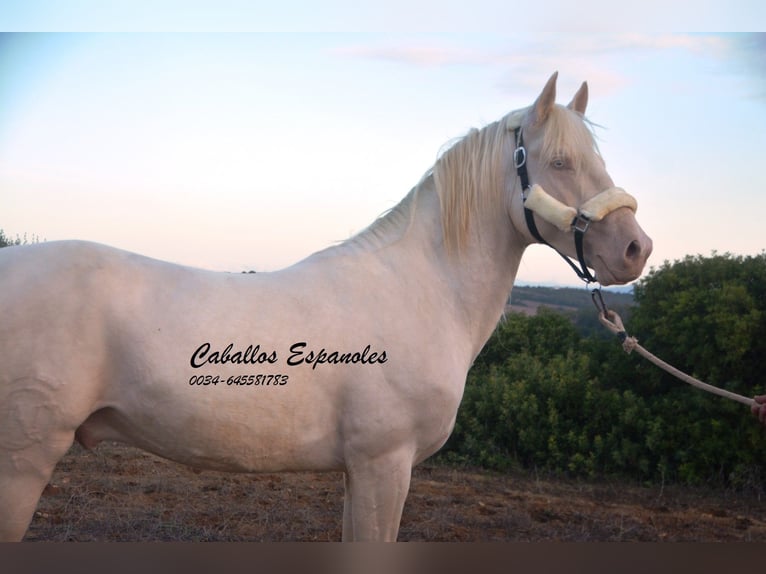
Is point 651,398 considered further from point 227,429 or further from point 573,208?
point 227,429

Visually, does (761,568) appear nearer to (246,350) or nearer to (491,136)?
(491,136)

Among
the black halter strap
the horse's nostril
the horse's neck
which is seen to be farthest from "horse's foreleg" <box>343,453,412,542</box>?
the horse's nostril

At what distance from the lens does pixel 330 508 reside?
3887 mm

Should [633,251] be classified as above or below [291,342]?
above

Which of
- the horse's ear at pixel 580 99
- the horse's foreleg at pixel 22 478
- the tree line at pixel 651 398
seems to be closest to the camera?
the horse's foreleg at pixel 22 478

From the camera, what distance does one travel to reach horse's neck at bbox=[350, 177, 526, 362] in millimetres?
2250

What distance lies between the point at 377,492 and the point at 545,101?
1.37 metres

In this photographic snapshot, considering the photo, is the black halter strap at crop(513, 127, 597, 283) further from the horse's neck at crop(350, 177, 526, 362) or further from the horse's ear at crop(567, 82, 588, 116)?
the horse's ear at crop(567, 82, 588, 116)

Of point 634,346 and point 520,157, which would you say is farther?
point 634,346

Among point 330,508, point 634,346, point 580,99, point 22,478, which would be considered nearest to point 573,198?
point 580,99

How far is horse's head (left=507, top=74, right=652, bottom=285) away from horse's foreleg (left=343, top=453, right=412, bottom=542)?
880 millimetres

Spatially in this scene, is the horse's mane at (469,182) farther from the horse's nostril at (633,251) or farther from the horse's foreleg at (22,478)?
the horse's foreleg at (22,478)

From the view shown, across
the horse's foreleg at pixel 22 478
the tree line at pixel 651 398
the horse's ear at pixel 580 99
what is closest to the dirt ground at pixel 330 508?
the tree line at pixel 651 398

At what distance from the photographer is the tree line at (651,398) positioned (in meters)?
4.27
